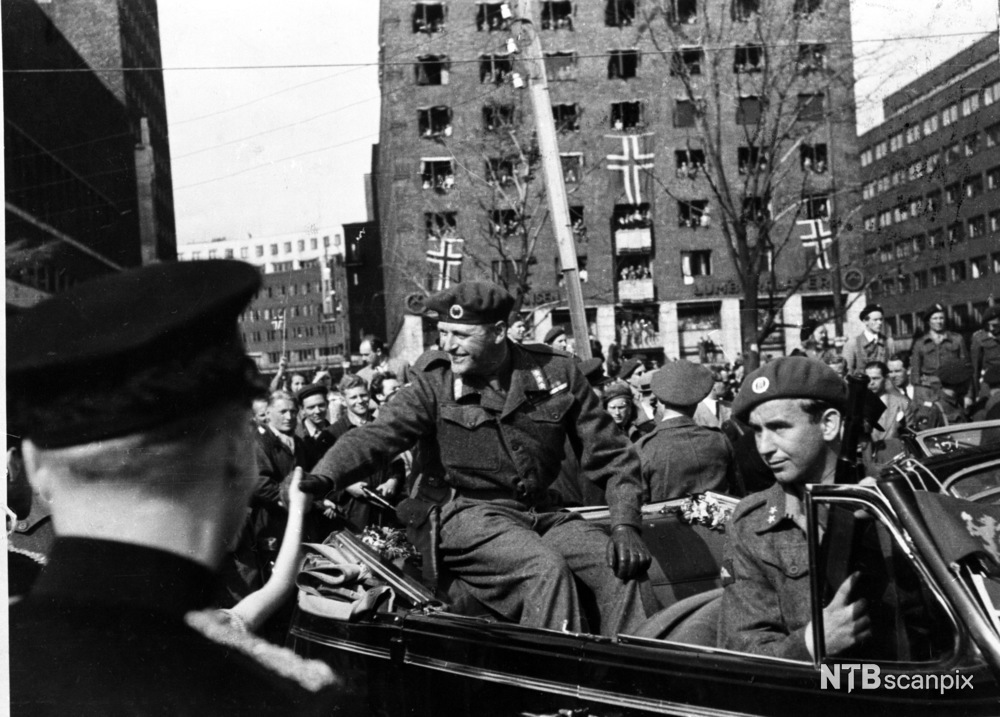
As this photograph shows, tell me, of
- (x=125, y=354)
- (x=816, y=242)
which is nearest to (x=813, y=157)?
(x=816, y=242)

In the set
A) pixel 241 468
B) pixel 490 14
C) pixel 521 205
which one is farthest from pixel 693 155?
pixel 241 468

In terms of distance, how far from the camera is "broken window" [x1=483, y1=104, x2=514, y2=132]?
8.79 m

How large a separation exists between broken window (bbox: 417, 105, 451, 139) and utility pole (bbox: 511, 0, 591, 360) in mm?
620

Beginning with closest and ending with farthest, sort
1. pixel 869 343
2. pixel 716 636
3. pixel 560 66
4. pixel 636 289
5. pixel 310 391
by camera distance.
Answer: pixel 716 636, pixel 310 391, pixel 560 66, pixel 869 343, pixel 636 289

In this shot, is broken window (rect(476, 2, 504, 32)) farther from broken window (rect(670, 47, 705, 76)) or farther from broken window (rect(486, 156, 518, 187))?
broken window (rect(486, 156, 518, 187))

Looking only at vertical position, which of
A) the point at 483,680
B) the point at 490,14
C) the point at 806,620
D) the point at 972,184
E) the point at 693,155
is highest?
the point at 490,14

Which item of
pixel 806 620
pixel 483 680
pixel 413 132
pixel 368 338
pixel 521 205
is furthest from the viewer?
pixel 521 205

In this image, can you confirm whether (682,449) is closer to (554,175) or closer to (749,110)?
(554,175)

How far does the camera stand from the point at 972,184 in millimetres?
6352

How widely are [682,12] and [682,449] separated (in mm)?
3228

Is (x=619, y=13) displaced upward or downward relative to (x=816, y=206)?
upward

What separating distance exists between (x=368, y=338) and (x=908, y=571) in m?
5.95

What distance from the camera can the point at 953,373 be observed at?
7.95 metres

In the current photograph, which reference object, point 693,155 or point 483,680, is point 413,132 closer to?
point 693,155
